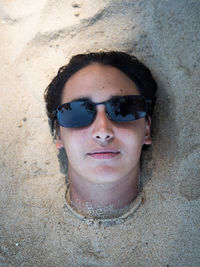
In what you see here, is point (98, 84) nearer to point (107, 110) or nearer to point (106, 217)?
point (107, 110)

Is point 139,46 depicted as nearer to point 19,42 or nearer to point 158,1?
point 158,1

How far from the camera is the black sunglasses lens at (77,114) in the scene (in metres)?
1.60

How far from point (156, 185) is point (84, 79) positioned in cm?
101

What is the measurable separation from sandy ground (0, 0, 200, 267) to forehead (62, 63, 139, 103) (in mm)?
469

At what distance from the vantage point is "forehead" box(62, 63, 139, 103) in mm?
1654

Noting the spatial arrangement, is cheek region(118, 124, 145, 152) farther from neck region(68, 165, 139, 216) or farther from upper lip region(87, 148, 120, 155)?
neck region(68, 165, 139, 216)

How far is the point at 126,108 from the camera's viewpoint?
1636 mm

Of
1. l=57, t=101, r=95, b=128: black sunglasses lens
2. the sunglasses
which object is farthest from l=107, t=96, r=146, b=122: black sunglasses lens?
l=57, t=101, r=95, b=128: black sunglasses lens

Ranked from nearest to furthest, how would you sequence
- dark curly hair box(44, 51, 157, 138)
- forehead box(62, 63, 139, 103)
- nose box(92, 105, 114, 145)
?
nose box(92, 105, 114, 145), forehead box(62, 63, 139, 103), dark curly hair box(44, 51, 157, 138)

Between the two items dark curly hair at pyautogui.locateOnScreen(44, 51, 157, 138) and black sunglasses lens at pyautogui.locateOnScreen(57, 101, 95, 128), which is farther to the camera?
dark curly hair at pyautogui.locateOnScreen(44, 51, 157, 138)

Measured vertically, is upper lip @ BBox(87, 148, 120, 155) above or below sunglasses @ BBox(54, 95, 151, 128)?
below

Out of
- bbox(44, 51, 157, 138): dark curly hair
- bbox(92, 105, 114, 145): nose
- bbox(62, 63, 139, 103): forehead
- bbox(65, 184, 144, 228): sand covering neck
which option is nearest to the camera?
bbox(92, 105, 114, 145): nose

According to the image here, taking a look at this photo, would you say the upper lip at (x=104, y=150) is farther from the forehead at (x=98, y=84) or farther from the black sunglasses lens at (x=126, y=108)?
the forehead at (x=98, y=84)

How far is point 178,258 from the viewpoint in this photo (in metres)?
1.67
